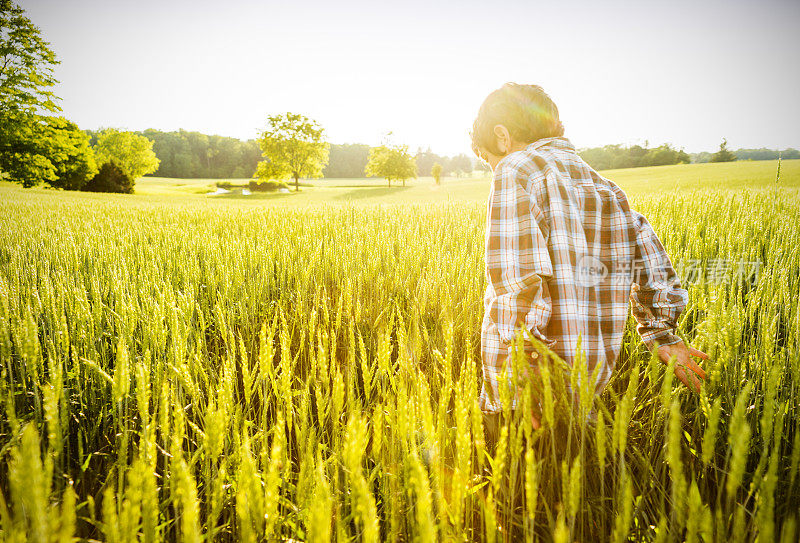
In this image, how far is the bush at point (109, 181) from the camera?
109 ft

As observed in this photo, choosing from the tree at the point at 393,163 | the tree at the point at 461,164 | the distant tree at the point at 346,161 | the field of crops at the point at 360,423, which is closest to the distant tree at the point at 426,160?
the tree at the point at 461,164

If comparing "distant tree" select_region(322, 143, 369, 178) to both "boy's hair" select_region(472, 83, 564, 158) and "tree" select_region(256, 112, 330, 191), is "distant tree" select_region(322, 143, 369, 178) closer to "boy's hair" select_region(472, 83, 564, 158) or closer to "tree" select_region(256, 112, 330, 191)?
"tree" select_region(256, 112, 330, 191)

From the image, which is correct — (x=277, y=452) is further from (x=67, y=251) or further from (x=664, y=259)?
(x=67, y=251)

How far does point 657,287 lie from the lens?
1483mm

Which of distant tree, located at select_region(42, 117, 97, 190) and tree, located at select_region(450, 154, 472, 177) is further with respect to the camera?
tree, located at select_region(450, 154, 472, 177)

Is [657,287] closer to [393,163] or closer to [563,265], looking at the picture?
[563,265]

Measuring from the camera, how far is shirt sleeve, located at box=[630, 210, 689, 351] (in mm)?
1477

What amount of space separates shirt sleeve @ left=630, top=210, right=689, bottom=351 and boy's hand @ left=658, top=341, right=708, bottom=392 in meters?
0.03

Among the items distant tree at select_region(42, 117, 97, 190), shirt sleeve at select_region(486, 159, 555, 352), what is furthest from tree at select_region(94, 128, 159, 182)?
shirt sleeve at select_region(486, 159, 555, 352)

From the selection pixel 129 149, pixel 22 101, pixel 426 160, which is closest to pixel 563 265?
pixel 22 101

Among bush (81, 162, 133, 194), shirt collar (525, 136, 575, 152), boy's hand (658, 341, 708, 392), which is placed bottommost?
boy's hand (658, 341, 708, 392)

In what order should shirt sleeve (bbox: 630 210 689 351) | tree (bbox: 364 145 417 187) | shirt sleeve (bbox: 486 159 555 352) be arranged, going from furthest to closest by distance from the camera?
1. tree (bbox: 364 145 417 187)
2. shirt sleeve (bbox: 630 210 689 351)
3. shirt sleeve (bbox: 486 159 555 352)

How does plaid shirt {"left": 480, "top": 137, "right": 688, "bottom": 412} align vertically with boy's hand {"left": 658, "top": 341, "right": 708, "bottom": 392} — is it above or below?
above

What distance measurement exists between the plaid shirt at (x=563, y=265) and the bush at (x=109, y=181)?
40.9 metres
